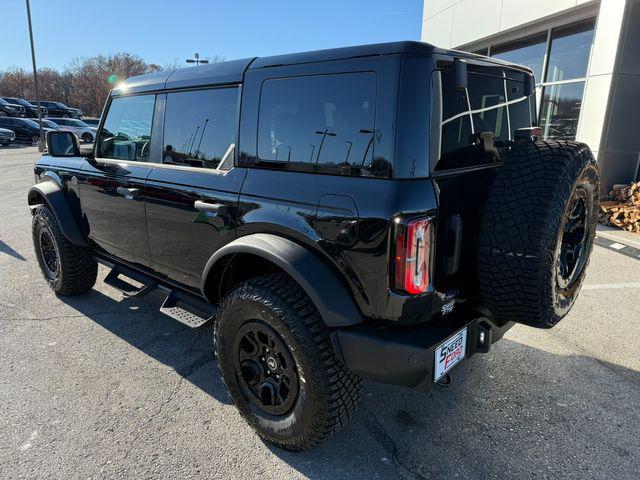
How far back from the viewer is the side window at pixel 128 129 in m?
3.16

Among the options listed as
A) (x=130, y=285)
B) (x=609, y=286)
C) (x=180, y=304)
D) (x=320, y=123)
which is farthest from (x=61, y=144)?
(x=609, y=286)

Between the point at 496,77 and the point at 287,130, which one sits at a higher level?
the point at 496,77

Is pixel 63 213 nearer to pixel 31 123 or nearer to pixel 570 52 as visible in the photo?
pixel 570 52

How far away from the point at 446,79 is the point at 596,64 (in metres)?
7.28

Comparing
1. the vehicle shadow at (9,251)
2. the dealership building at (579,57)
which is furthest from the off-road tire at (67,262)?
the dealership building at (579,57)

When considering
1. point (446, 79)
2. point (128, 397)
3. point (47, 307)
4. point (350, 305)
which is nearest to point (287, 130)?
point (446, 79)

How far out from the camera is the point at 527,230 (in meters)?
1.94

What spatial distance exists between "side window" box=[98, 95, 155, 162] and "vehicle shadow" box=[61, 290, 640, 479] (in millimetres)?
1449

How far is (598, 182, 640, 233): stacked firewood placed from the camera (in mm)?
6863

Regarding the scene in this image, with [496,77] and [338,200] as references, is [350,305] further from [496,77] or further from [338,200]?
[496,77]

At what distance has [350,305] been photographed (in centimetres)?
198

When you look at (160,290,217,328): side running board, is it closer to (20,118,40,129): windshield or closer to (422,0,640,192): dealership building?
(422,0,640,192): dealership building

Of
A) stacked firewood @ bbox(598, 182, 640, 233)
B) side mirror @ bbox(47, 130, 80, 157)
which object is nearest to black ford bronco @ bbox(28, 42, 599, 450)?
side mirror @ bbox(47, 130, 80, 157)

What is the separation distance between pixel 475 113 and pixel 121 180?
2.41 metres
